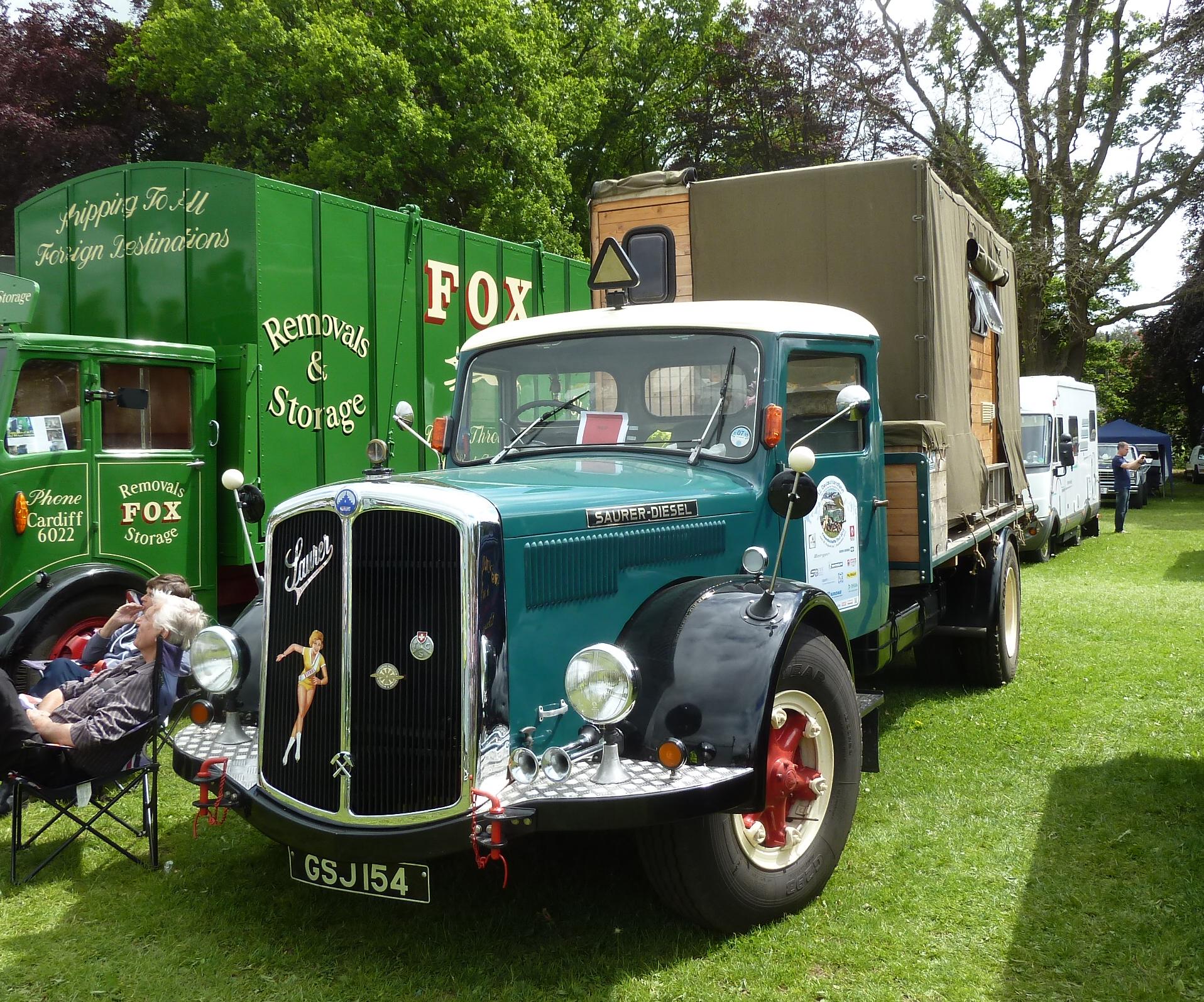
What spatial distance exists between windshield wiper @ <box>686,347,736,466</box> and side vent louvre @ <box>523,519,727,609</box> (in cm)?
38

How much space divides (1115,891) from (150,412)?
5856 millimetres

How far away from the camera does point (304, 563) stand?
12.2 feet

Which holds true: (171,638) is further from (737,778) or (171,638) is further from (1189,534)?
(1189,534)

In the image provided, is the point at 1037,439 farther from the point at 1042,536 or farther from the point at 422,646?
the point at 422,646

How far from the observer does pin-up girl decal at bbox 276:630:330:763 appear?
3658 millimetres

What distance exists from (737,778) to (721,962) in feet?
2.45

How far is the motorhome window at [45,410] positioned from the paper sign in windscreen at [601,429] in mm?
3388

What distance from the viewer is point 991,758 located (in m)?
5.88

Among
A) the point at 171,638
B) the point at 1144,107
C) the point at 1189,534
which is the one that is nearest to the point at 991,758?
the point at 171,638

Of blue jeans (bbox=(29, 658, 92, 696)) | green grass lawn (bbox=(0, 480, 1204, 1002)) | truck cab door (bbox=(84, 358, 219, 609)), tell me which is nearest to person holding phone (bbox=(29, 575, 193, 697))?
blue jeans (bbox=(29, 658, 92, 696))

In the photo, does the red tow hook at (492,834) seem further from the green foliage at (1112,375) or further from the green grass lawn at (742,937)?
the green foliage at (1112,375)

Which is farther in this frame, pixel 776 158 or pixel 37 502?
pixel 776 158

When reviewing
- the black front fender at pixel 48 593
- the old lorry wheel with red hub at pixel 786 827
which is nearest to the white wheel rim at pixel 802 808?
the old lorry wheel with red hub at pixel 786 827

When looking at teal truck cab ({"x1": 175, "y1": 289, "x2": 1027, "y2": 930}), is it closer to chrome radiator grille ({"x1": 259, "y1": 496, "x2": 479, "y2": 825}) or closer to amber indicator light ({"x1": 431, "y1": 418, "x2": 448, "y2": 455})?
chrome radiator grille ({"x1": 259, "y1": 496, "x2": 479, "y2": 825})
